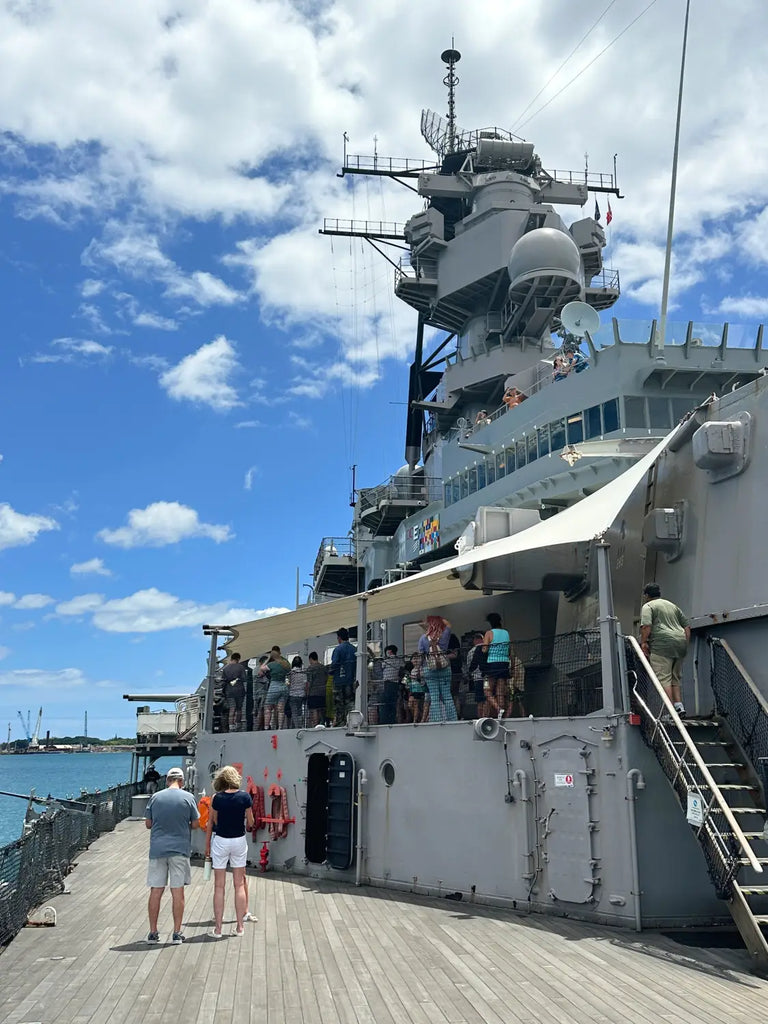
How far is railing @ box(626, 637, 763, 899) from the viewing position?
640 centimetres

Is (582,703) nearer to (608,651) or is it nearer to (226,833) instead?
(608,651)

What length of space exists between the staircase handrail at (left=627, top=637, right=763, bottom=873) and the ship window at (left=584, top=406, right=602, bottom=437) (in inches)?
373

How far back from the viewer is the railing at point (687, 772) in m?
6.40

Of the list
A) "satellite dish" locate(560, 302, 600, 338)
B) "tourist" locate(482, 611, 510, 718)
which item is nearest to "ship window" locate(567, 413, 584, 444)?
"satellite dish" locate(560, 302, 600, 338)

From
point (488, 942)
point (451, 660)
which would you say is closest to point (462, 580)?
point (451, 660)

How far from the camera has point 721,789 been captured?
23.6 ft

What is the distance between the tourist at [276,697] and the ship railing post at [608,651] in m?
6.15

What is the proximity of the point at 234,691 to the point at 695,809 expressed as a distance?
30.3 feet

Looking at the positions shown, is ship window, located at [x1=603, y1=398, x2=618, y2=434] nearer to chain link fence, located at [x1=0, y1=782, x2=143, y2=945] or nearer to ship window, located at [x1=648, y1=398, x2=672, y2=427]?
ship window, located at [x1=648, y1=398, x2=672, y2=427]

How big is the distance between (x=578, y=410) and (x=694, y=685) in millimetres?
9622

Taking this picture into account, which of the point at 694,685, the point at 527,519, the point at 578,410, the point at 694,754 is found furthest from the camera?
the point at 578,410

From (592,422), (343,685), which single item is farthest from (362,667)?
(592,422)

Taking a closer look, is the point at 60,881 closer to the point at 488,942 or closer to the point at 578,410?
the point at 488,942

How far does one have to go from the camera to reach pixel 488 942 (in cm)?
711
